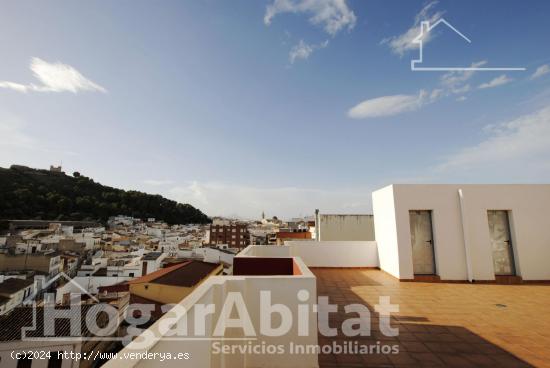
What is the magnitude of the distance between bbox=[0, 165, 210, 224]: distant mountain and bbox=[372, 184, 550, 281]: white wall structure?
2130 inches

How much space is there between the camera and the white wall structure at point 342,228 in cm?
1547

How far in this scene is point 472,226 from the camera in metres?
6.16

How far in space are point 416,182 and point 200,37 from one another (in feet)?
24.0

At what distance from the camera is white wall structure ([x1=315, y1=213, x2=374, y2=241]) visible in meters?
15.5

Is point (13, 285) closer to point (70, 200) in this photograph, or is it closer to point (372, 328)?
point (372, 328)

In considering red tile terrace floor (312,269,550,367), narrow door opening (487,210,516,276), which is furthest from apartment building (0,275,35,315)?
narrow door opening (487,210,516,276)

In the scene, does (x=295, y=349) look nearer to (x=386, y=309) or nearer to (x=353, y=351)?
(x=353, y=351)

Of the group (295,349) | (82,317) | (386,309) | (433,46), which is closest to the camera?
(295,349)

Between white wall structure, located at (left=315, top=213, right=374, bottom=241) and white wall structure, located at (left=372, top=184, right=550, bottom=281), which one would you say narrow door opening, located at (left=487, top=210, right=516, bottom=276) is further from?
white wall structure, located at (left=315, top=213, right=374, bottom=241)

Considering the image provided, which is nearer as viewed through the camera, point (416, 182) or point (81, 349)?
point (416, 182)

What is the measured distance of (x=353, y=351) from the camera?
3.04 meters

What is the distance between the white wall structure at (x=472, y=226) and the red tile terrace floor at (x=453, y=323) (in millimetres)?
457

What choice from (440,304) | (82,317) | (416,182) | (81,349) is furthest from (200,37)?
(82,317)

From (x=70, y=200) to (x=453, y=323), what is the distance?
61.3 metres
